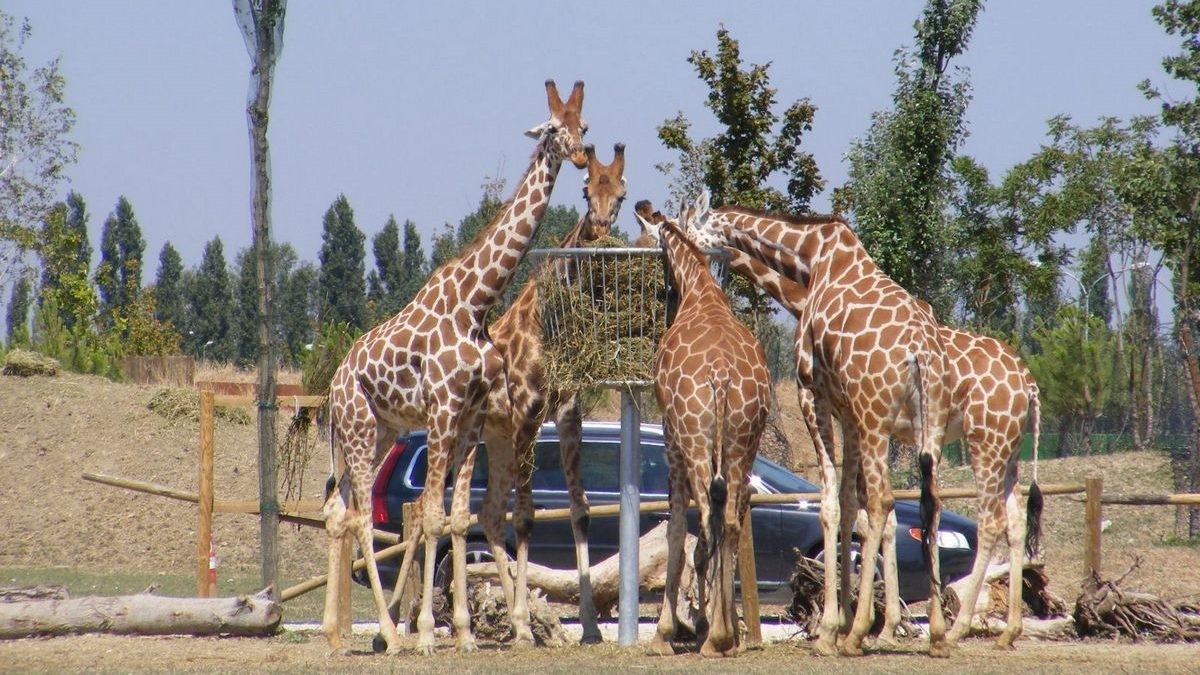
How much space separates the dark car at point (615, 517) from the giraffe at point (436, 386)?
3259 mm

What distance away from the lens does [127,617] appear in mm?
10297

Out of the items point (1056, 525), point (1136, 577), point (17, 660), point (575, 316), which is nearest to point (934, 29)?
point (1056, 525)

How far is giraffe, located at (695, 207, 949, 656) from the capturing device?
8.91m

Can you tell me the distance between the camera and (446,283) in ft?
32.2

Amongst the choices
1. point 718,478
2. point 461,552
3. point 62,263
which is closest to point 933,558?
point 718,478

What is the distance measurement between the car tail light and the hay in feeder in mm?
4183

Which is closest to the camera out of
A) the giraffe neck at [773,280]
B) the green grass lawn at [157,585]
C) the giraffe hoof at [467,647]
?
the giraffe hoof at [467,647]

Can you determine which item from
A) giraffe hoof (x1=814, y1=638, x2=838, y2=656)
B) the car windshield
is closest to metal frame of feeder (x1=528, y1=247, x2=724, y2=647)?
giraffe hoof (x1=814, y1=638, x2=838, y2=656)

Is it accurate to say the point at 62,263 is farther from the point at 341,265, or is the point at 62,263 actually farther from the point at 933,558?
the point at 341,265

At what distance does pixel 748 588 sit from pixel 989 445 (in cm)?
212

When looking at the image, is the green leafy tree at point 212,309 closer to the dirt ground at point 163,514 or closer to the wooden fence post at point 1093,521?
the dirt ground at point 163,514

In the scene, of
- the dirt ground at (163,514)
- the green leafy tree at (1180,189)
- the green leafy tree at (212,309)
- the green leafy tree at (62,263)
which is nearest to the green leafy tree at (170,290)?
the green leafy tree at (212,309)

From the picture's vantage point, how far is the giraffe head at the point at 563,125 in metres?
9.93

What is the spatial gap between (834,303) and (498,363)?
2453mm
